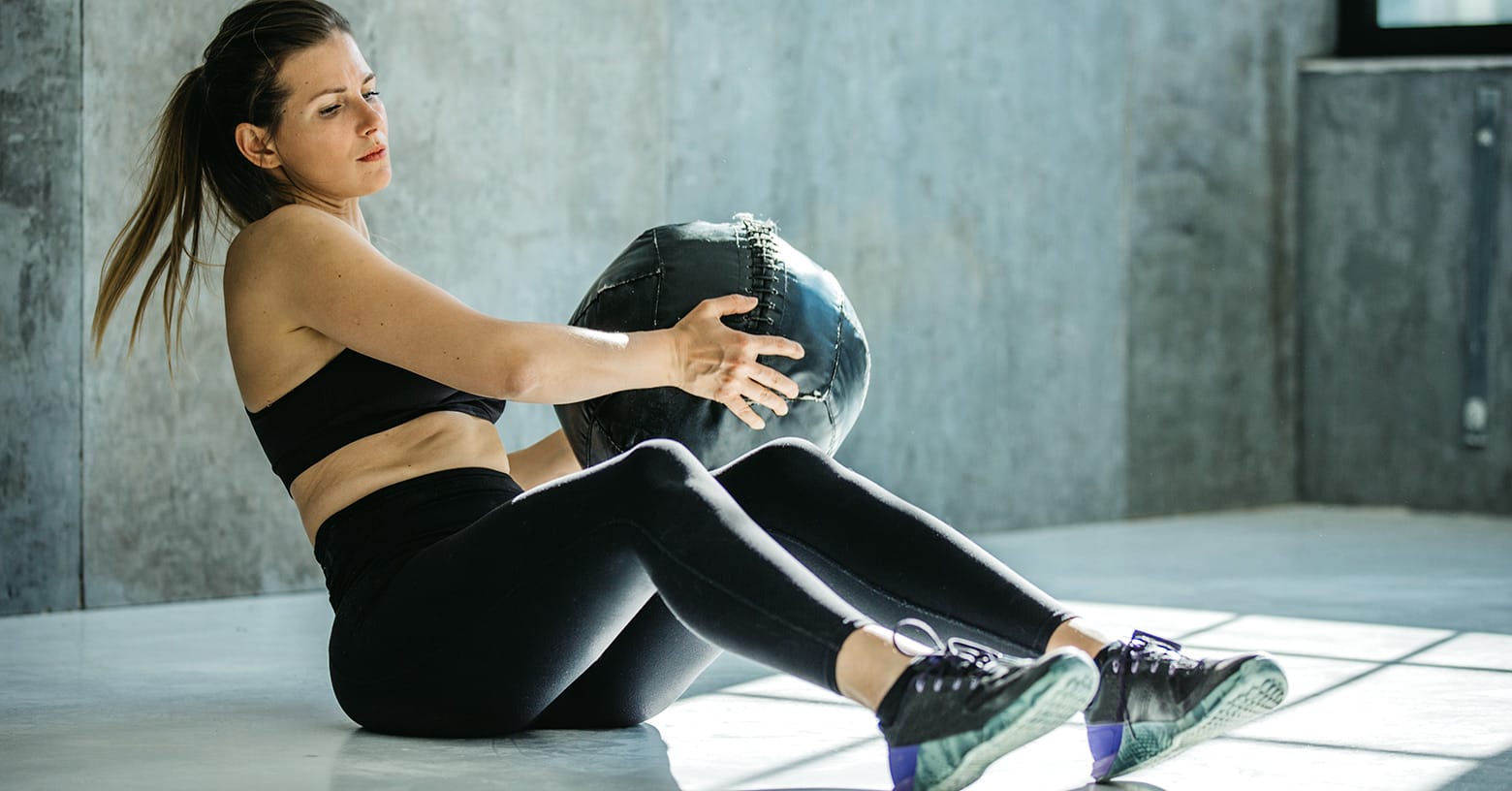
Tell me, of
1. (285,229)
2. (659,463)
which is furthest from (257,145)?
(659,463)

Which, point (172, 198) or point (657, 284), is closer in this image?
point (172, 198)

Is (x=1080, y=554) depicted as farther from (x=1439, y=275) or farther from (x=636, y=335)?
(x=636, y=335)

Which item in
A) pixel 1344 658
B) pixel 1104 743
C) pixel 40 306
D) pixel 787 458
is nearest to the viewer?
pixel 1104 743

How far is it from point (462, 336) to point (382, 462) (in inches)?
9.1

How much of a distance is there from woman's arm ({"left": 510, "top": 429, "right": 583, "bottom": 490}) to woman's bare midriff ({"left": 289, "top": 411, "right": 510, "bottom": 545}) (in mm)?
411

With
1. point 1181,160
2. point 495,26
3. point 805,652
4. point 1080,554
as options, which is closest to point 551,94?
point 495,26

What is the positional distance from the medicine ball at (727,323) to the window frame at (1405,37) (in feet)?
17.0

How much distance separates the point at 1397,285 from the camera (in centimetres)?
725

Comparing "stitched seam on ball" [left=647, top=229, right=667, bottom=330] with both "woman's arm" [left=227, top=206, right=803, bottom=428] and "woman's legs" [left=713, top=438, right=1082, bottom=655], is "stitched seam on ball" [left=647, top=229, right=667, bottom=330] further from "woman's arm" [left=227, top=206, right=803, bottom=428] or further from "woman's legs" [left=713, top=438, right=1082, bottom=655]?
"woman's legs" [left=713, top=438, right=1082, bottom=655]

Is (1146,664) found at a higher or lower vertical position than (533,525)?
lower

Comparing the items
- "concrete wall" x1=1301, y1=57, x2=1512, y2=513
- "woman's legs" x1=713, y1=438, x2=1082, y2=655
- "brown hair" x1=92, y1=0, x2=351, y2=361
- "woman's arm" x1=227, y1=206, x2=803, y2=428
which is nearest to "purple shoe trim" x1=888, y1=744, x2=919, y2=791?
"woman's legs" x1=713, y1=438, x2=1082, y2=655

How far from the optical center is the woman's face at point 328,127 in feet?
8.76

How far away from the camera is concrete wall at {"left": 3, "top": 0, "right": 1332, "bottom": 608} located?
4.59 metres

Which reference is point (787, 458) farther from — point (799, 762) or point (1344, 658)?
point (1344, 658)
